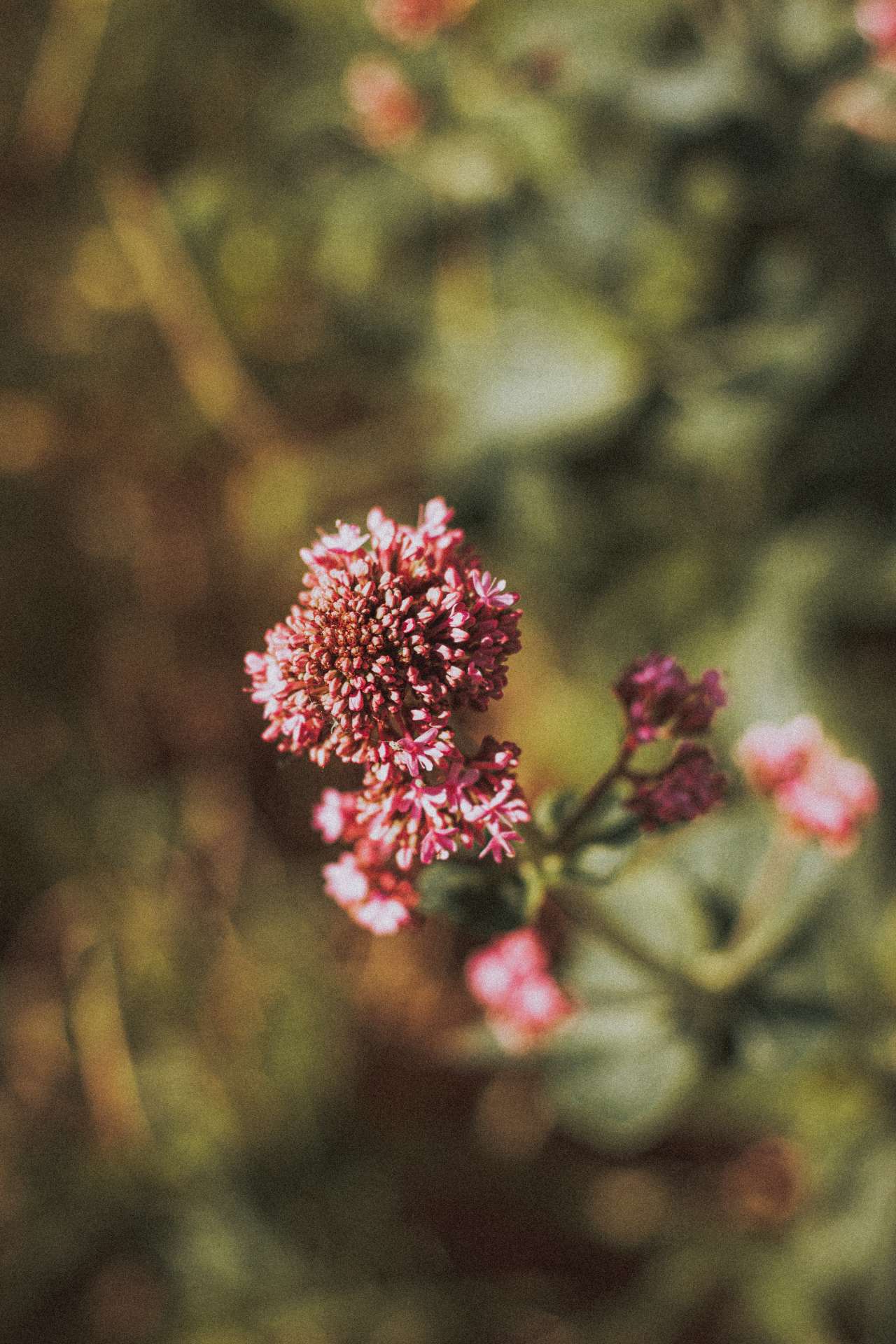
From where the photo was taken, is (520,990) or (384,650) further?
(520,990)

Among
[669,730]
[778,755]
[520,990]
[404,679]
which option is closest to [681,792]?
[669,730]

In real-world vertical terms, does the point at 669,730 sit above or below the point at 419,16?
below

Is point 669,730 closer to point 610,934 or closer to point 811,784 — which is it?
point 610,934

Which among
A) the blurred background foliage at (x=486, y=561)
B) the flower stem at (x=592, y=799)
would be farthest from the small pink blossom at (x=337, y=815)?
the blurred background foliage at (x=486, y=561)

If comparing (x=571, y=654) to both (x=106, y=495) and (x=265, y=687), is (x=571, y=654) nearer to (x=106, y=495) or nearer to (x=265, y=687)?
(x=106, y=495)

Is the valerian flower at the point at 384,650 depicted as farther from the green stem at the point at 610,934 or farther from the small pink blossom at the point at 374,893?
the green stem at the point at 610,934

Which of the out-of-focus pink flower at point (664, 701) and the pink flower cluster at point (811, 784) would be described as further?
the pink flower cluster at point (811, 784)

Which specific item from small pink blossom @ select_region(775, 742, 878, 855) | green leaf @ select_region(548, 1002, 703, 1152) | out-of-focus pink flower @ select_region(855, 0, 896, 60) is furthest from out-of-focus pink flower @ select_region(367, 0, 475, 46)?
green leaf @ select_region(548, 1002, 703, 1152)
